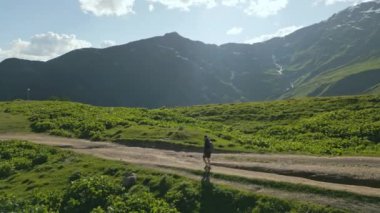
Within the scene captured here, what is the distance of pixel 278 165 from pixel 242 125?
3113 cm

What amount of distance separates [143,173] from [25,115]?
43068 mm

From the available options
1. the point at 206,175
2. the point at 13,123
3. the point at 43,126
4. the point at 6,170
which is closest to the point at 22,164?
the point at 6,170

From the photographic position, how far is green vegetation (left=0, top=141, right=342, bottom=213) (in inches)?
1248

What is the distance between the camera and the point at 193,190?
3381cm

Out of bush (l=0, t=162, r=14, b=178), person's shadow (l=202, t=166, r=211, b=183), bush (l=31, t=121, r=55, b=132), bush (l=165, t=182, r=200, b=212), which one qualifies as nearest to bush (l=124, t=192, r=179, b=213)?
bush (l=165, t=182, r=200, b=212)

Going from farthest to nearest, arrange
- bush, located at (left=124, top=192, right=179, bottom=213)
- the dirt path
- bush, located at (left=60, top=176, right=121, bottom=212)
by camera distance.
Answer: bush, located at (left=60, top=176, right=121, bottom=212) → the dirt path → bush, located at (left=124, top=192, right=179, bottom=213)

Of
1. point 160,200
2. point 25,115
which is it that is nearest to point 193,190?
point 160,200

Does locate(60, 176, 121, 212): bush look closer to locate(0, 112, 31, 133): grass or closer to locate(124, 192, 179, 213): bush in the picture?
locate(124, 192, 179, 213): bush

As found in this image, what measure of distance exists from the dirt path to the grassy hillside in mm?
3480

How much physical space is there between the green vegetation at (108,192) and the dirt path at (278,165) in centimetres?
253

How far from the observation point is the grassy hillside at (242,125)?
165 feet

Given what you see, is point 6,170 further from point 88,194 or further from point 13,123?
point 13,123

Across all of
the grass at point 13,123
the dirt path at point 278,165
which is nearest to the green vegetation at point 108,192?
the dirt path at point 278,165

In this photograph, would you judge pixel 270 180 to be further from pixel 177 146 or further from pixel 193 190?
pixel 177 146
